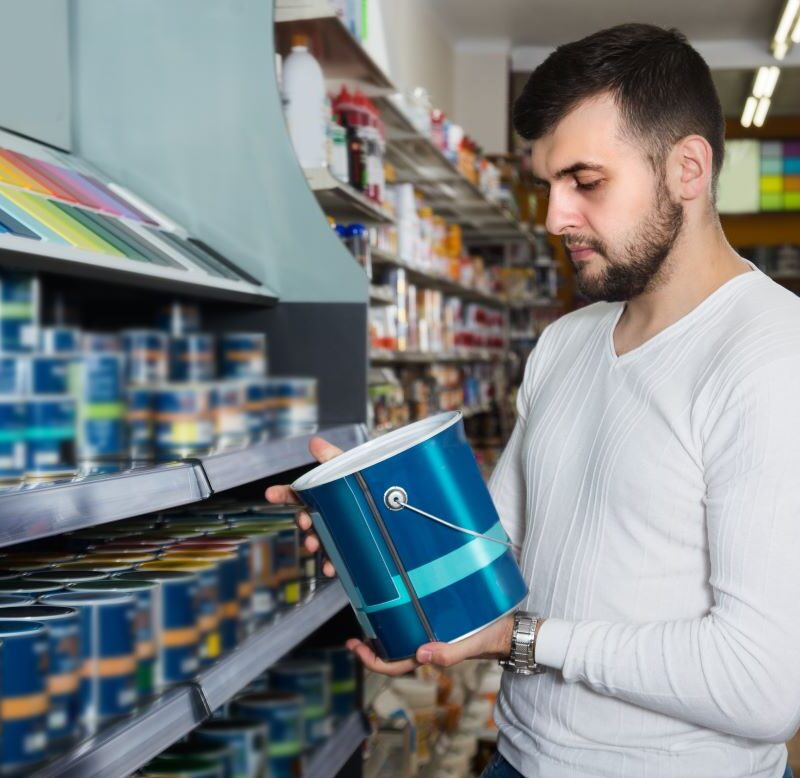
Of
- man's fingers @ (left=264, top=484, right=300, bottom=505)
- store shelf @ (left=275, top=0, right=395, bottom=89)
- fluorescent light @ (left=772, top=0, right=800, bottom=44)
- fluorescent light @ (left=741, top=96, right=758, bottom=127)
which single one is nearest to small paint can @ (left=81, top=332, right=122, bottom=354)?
man's fingers @ (left=264, top=484, right=300, bottom=505)

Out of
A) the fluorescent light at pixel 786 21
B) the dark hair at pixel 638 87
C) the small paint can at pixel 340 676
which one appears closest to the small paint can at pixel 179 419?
the dark hair at pixel 638 87

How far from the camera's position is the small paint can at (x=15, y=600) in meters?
1.32

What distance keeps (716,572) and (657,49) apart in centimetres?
68

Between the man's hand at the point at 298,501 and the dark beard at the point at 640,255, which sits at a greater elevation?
the dark beard at the point at 640,255

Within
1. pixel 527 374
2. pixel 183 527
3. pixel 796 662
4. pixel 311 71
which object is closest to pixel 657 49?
pixel 527 374

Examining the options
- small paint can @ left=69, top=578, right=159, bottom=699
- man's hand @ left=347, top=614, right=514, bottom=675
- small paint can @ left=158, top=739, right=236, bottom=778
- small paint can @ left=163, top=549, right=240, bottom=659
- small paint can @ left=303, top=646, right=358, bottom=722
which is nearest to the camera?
man's hand @ left=347, top=614, right=514, bottom=675

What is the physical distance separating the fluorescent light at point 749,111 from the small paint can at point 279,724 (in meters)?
9.10

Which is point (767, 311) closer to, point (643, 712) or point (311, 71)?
point (643, 712)

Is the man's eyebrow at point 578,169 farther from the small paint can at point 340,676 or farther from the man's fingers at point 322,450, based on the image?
the small paint can at point 340,676

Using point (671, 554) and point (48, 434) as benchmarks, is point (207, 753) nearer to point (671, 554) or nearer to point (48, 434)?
point (48, 434)

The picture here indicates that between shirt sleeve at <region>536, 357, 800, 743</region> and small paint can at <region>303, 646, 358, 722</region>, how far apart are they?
1.39 metres

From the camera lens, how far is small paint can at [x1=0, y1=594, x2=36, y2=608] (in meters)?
1.32

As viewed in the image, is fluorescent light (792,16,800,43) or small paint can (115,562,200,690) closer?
small paint can (115,562,200,690)

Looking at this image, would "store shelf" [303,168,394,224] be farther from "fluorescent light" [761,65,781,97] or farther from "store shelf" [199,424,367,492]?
"fluorescent light" [761,65,781,97]
